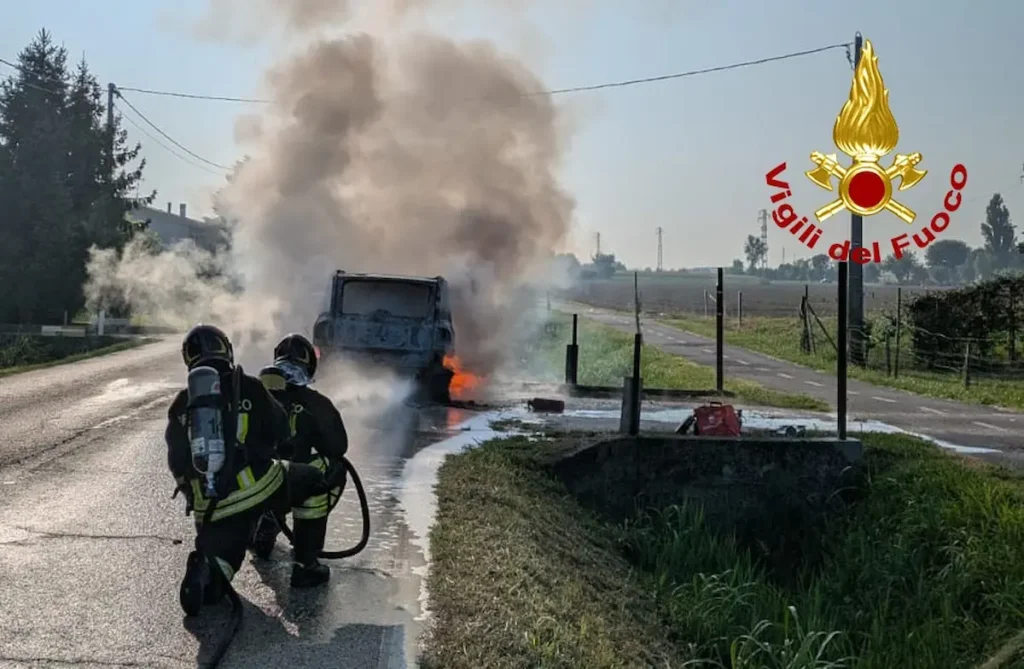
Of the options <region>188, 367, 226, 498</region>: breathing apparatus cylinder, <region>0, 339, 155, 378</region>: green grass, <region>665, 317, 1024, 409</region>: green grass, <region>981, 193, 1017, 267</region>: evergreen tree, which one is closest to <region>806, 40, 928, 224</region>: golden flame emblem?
<region>188, 367, 226, 498</region>: breathing apparatus cylinder

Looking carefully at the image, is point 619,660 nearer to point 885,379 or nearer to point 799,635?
point 799,635

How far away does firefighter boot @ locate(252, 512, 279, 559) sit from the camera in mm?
6734

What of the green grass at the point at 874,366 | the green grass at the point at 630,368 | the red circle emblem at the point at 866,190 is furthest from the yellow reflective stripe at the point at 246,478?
the green grass at the point at 874,366

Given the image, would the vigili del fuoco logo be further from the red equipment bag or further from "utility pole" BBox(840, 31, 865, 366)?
"utility pole" BBox(840, 31, 865, 366)

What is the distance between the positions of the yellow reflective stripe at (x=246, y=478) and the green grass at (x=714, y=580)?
114 centimetres

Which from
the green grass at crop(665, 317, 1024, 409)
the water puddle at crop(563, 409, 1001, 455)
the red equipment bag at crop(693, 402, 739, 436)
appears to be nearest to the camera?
the red equipment bag at crop(693, 402, 739, 436)

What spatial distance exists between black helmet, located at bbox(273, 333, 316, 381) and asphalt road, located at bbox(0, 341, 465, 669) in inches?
47.8

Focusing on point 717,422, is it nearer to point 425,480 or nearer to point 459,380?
point 425,480

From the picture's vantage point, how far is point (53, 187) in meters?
33.5

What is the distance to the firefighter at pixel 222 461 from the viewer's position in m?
5.44

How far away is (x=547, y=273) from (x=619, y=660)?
61.8 ft

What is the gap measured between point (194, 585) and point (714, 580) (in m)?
4.47

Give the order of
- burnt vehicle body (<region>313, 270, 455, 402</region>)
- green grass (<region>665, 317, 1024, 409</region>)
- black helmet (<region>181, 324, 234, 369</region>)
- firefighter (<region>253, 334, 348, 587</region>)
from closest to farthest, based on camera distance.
Answer: black helmet (<region>181, 324, 234, 369</region>) → firefighter (<region>253, 334, 348, 587</region>) → burnt vehicle body (<region>313, 270, 455, 402</region>) → green grass (<region>665, 317, 1024, 409</region>)

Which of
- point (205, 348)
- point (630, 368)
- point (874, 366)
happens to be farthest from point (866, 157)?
point (874, 366)
